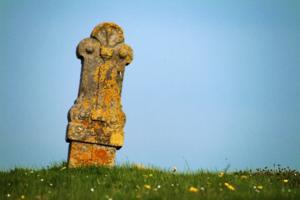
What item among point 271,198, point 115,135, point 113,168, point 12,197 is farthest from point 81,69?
point 271,198

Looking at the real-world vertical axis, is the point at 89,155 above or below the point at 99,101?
below

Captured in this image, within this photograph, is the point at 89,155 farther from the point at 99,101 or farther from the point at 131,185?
the point at 131,185

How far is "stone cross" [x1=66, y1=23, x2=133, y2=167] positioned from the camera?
34.5 ft

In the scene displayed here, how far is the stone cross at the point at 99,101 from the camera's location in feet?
34.5

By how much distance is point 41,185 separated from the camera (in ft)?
27.3

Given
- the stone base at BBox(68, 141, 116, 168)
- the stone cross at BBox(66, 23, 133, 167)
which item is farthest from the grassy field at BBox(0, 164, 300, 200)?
the stone cross at BBox(66, 23, 133, 167)

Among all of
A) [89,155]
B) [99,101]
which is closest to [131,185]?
[89,155]

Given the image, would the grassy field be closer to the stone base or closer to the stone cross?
the stone base

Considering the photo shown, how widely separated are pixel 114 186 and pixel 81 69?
3.74 m

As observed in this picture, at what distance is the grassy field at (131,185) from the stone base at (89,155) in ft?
1.47

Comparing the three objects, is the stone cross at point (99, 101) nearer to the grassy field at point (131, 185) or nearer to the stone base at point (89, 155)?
the stone base at point (89, 155)

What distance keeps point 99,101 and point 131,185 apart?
3.24 meters

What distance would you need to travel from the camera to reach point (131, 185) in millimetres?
8047

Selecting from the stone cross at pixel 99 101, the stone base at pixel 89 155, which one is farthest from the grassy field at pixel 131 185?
the stone cross at pixel 99 101
